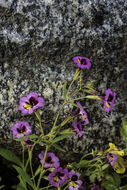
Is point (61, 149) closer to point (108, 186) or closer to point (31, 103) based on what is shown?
point (31, 103)

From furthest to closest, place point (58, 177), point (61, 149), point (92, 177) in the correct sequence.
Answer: point (92, 177) → point (58, 177) → point (61, 149)

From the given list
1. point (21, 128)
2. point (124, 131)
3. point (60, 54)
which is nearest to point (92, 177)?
point (124, 131)

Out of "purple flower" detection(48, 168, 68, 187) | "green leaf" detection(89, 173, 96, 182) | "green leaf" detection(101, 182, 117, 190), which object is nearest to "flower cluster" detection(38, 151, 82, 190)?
"purple flower" detection(48, 168, 68, 187)

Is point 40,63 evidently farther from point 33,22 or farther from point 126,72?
point 126,72

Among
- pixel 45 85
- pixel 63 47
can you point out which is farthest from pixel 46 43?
pixel 45 85

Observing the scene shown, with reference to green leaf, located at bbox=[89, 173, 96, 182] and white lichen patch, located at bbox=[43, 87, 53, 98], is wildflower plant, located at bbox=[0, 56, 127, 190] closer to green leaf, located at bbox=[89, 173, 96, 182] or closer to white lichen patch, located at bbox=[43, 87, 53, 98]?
green leaf, located at bbox=[89, 173, 96, 182]

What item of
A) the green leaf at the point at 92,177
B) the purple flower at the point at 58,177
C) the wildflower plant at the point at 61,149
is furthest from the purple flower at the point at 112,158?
the purple flower at the point at 58,177
